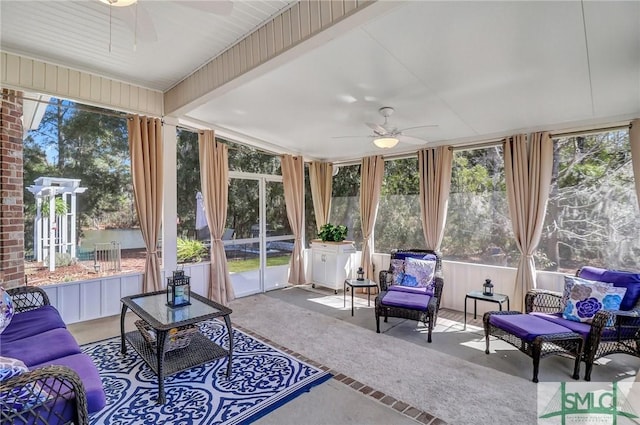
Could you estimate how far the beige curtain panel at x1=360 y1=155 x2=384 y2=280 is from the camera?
18.7 ft

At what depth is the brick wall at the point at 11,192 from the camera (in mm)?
3156

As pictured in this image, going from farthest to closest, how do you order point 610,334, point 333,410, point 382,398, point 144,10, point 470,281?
point 470,281 < point 610,334 < point 382,398 < point 333,410 < point 144,10

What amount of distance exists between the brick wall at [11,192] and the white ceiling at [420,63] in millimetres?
625

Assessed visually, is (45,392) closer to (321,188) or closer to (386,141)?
(386,141)

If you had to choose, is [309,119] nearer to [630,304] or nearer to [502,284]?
[502,284]

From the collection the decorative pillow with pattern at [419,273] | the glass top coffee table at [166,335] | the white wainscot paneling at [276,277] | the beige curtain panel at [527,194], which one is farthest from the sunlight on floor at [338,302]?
the glass top coffee table at [166,335]

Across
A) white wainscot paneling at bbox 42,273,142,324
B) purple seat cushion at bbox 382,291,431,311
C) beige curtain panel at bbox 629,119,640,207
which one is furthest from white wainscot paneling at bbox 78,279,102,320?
beige curtain panel at bbox 629,119,640,207

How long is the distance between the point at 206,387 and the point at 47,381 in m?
1.20

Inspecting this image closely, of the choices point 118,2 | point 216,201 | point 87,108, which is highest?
point 87,108

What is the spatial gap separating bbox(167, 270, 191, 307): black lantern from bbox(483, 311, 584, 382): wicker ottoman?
3046 mm

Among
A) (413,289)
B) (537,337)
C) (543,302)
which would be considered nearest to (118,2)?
(537,337)

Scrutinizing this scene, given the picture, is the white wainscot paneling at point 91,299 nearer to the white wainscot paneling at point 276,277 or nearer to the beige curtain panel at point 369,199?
the white wainscot paneling at point 276,277

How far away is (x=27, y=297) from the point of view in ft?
10.2

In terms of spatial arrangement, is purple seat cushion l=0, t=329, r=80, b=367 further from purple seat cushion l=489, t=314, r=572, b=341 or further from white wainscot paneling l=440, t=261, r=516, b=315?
white wainscot paneling l=440, t=261, r=516, b=315
